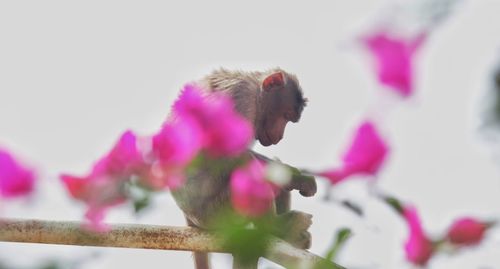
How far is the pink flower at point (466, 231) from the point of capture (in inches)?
32.2

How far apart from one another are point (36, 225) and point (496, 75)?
8.01 ft

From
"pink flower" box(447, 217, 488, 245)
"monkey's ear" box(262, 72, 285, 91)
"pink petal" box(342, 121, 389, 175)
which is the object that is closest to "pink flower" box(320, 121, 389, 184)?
"pink petal" box(342, 121, 389, 175)

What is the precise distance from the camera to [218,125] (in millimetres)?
814

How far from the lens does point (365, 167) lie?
817 mm

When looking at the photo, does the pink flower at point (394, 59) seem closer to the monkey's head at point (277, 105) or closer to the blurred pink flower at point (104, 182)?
the blurred pink flower at point (104, 182)

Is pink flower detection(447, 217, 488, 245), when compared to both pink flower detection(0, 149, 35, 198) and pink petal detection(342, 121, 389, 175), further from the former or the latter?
pink flower detection(0, 149, 35, 198)

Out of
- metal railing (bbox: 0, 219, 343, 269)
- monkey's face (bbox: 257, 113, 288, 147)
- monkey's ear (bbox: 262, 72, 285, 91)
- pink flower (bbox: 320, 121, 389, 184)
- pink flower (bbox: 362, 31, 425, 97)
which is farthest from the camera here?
monkey's ear (bbox: 262, 72, 285, 91)

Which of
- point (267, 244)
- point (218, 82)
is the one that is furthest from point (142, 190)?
point (218, 82)

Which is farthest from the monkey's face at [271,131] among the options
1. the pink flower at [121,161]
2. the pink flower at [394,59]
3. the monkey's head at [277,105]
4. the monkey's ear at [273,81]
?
the pink flower at [394,59]

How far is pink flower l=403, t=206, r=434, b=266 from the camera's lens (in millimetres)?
810

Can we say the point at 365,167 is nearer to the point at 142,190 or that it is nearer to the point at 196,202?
the point at 142,190

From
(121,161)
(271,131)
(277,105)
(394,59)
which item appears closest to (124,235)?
(121,161)

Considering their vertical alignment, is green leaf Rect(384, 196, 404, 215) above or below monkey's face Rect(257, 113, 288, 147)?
below

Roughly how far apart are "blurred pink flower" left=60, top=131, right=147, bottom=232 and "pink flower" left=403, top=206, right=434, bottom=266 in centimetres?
28
